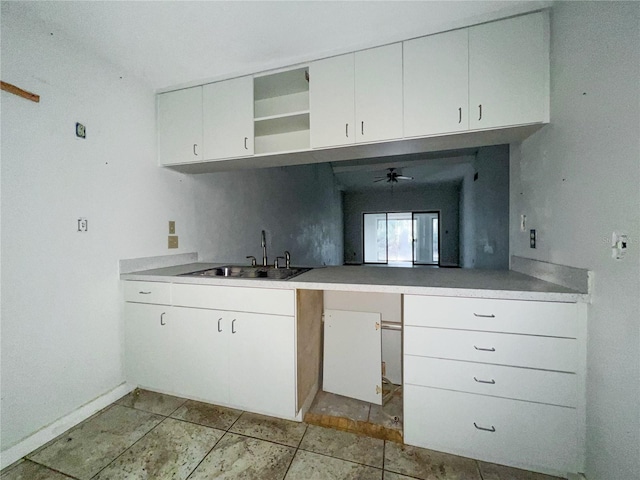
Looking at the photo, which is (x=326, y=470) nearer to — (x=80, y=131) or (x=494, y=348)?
(x=494, y=348)

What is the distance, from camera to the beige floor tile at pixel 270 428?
140cm

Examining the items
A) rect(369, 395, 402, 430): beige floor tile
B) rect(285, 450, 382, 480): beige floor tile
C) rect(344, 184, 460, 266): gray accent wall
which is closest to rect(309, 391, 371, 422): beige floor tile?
rect(369, 395, 402, 430): beige floor tile

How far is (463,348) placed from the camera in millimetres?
1223

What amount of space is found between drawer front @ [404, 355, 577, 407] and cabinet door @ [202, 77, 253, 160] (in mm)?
1794

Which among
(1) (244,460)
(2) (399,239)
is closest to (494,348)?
(1) (244,460)

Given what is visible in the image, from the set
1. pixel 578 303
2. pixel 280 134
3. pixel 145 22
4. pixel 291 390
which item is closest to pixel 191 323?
pixel 291 390

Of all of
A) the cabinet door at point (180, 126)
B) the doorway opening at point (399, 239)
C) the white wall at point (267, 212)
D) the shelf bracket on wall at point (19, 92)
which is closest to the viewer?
the shelf bracket on wall at point (19, 92)

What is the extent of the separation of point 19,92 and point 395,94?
207cm

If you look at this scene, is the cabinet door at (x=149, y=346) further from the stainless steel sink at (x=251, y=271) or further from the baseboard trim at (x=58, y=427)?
the stainless steel sink at (x=251, y=271)

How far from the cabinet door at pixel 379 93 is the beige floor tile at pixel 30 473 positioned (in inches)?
94.5

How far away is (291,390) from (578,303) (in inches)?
59.0

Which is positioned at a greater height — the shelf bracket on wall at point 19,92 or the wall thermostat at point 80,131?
the shelf bracket on wall at point 19,92

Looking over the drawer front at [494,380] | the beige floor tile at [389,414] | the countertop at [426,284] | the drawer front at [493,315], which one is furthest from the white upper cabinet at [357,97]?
the beige floor tile at [389,414]

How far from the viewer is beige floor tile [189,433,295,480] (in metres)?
1.18
